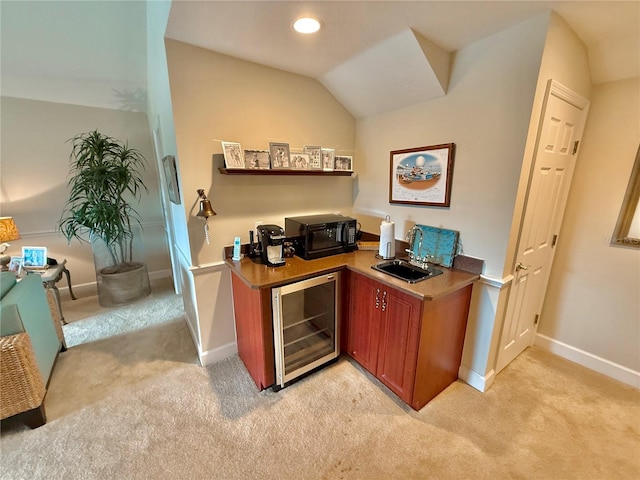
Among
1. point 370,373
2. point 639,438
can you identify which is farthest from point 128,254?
point 639,438

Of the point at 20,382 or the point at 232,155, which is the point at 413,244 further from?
the point at 20,382

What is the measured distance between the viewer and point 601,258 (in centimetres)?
193

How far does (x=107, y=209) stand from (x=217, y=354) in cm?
199

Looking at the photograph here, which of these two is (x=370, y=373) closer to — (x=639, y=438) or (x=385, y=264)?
(x=385, y=264)

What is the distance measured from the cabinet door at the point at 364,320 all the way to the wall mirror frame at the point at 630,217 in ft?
5.77

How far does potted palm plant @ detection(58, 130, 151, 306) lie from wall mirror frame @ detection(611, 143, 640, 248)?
174 inches

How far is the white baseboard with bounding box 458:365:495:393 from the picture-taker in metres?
1.84

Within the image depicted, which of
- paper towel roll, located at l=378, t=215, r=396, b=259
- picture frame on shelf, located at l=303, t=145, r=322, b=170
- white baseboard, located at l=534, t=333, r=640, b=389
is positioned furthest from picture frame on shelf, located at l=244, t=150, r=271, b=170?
white baseboard, located at l=534, t=333, r=640, b=389

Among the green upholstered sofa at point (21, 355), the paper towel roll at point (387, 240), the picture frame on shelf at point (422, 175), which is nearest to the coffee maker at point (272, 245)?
the paper towel roll at point (387, 240)

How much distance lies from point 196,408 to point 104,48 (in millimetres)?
3202

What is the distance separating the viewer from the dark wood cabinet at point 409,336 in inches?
62.2

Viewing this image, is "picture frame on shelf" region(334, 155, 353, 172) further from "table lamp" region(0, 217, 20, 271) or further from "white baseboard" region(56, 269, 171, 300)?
"white baseboard" region(56, 269, 171, 300)

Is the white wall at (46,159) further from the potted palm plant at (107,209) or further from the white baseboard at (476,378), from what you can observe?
the white baseboard at (476,378)

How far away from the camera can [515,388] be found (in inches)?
73.7
